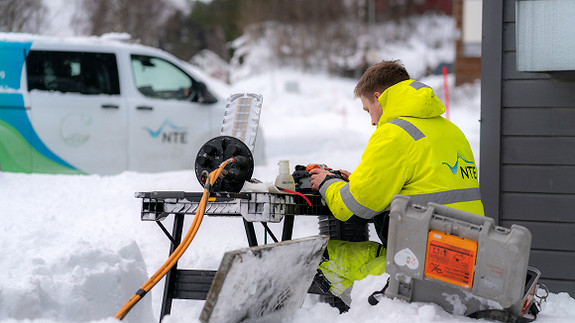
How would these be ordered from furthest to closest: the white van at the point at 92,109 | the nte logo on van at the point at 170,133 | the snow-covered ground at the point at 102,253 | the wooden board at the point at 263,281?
the nte logo on van at the point at 170,133, the white van at the point at 92,109, the snow-covered ground at the point at 102,253, the wooden board at the point at 263,281

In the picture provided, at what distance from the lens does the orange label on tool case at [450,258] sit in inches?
114

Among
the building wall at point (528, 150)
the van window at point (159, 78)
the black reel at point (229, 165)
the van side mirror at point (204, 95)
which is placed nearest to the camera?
the black reel at point (229, 165)

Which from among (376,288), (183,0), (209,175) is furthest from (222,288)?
(183,0)

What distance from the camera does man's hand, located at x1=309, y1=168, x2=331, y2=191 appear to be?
3691mm

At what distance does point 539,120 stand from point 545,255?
2.94 ft

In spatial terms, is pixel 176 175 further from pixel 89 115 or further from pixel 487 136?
pixel 487 136

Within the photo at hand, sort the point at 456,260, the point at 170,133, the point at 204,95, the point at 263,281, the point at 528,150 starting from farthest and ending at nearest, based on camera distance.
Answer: the point at 204,95 → the point at 170,133 → the point at 528,150 → the point at 263,281 → the point at 456,260

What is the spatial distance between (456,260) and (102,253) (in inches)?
81.6

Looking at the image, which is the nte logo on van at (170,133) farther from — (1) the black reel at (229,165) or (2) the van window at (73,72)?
(1) the black reel at (229,165)

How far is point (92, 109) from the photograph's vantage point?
7.57 meters

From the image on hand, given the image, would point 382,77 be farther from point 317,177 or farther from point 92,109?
point 92,109

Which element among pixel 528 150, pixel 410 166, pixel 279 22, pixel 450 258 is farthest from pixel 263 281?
pixel 279 22

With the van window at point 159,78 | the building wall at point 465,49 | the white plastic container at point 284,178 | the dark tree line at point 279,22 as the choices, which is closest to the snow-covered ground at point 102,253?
the white plastic container at point 284,178

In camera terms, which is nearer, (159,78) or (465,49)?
(159,78)
